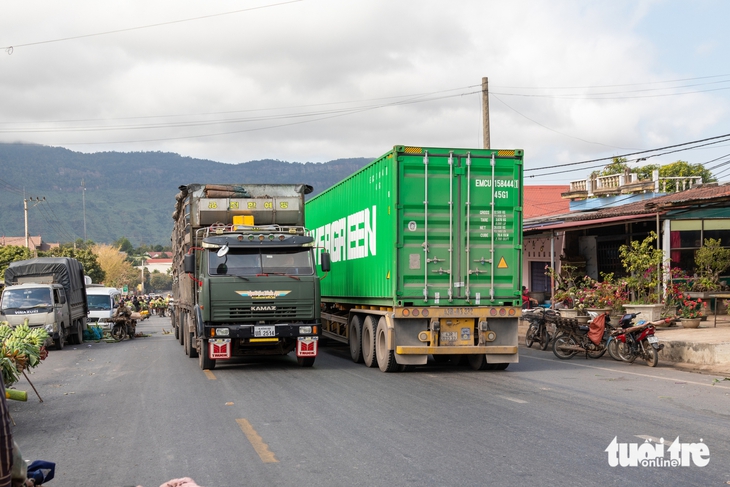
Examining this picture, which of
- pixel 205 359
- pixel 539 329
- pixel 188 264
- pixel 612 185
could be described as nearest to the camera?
pixel 205 359

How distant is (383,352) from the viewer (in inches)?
576

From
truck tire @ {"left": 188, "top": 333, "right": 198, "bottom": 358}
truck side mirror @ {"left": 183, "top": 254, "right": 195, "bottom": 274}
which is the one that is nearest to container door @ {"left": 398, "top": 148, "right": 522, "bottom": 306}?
truck side mirror @ {"left": 183, "top": 254, "right": 195, "bottom": 274}

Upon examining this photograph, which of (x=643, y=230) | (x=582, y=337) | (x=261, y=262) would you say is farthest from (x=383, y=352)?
(x=643, y=230)

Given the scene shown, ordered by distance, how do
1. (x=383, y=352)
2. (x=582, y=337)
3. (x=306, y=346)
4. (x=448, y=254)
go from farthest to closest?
1. (x=582, y=337)
2. (x=306, y=346)
3. (x=383, y=352)
4. (x=448, y=254)

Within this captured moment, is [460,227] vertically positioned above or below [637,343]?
above

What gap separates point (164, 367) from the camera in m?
16.7

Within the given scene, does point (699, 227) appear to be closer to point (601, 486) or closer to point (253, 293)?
point (253, 293)

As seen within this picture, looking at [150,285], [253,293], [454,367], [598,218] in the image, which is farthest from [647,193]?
[150,285]

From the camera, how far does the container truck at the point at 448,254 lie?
551 inches

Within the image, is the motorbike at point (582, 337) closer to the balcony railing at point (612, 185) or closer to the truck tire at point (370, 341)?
the truck tire at point (370, 341)

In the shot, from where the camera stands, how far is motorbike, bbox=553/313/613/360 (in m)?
16.6

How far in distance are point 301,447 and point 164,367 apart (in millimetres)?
9837

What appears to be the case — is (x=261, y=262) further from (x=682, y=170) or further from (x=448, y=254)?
(x=682, y=170)

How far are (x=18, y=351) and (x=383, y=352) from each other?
6815 millimetres
